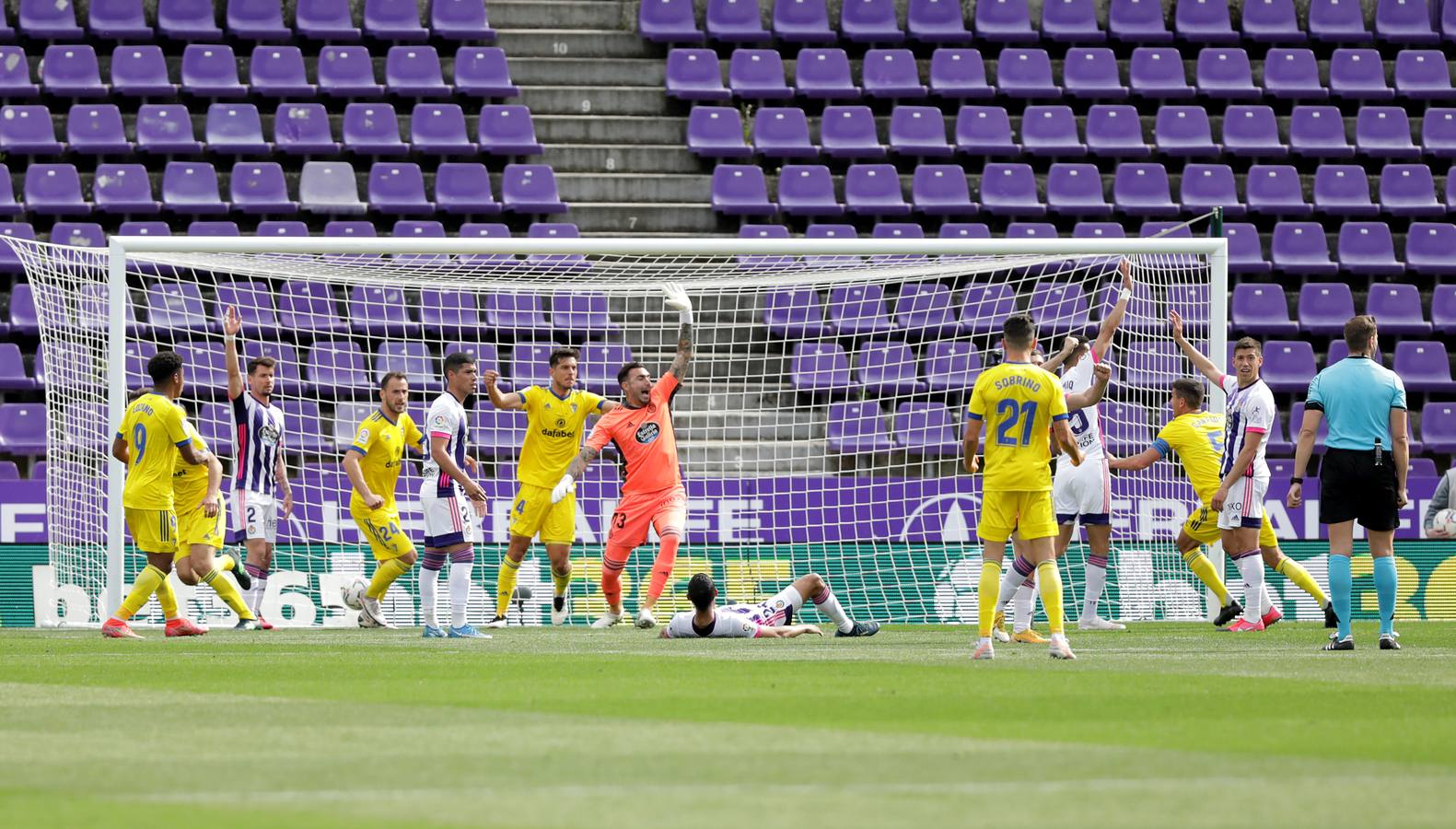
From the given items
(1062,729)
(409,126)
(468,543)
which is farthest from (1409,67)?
(1062,729)

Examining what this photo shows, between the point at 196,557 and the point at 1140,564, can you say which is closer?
the point at 196,557

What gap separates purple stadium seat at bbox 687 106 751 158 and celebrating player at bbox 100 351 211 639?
1104 cm

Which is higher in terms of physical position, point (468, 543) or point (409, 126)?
point (409, 126)

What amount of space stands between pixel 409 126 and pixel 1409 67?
13.9 meters

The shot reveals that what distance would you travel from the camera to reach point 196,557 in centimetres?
1512

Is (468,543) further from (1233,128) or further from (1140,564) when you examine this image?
(1233,128)

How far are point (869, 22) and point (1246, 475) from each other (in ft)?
41.8

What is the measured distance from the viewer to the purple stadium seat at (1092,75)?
2583 cm

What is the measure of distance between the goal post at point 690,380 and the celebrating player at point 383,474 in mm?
1545

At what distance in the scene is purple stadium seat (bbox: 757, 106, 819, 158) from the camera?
24.7m

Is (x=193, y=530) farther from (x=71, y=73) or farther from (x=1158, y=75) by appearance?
(x=1158, y=75)

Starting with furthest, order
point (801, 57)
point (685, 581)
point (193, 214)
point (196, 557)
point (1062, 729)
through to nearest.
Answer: point (801, 57)
point (193, 214)
point (685, 581)
point (196, 557)
point (1062, 729)

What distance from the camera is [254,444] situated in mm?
16656

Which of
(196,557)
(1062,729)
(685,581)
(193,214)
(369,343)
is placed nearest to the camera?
(1062,729)
